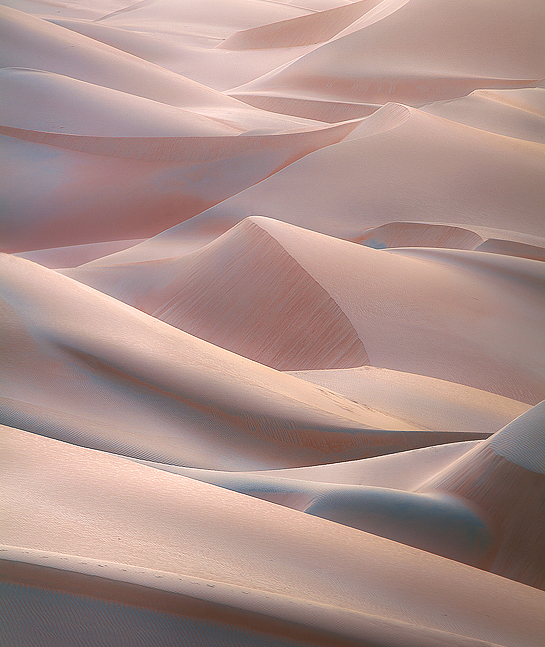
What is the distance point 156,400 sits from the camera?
1.72 meters

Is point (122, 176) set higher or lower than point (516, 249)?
higher

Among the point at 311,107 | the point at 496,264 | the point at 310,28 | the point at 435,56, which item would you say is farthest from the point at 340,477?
the point at 310,28

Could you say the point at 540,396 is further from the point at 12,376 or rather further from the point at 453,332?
the point at 12,376

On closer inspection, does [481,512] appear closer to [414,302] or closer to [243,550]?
[243,550]

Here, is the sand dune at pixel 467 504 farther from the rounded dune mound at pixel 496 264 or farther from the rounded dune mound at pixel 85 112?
the rounded dune mound at pixel 85 112

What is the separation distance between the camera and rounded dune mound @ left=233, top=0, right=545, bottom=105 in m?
5.53

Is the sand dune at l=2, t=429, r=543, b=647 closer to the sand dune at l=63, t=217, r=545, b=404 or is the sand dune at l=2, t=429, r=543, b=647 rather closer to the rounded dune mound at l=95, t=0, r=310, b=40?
the sand dune at l=63, t=217, r=545, b=404

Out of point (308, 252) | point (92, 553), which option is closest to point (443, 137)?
point (308, 252)

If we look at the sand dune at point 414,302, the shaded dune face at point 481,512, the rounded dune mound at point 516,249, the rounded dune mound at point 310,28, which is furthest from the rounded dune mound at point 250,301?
the rounded dune mound at point 310,28

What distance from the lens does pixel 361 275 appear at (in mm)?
2771

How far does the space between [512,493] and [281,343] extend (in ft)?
4.54

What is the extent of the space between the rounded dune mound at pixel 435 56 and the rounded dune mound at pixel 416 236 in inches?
94.1

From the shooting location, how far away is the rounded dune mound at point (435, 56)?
5.53m

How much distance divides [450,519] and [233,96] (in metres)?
5.41
